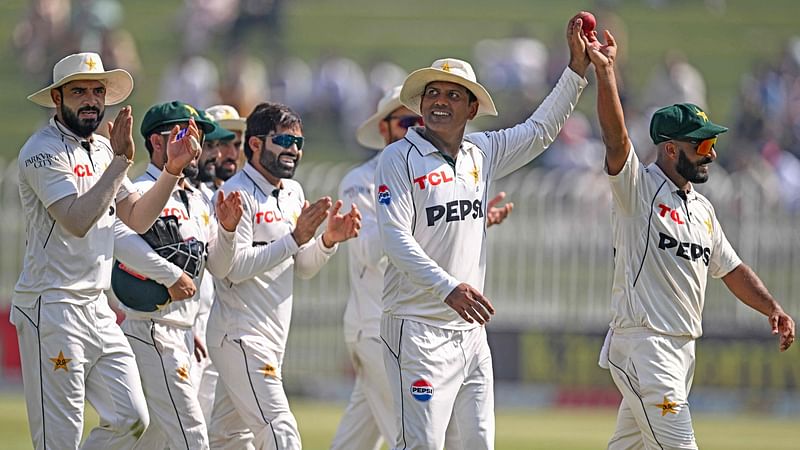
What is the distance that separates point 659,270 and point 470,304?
1422 millimetres

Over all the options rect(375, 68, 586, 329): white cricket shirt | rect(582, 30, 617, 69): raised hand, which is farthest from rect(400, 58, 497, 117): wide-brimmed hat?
rect(582, 30, 617, 69): raised hand

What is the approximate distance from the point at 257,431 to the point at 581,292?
8.83 metres

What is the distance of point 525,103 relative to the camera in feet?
75.0

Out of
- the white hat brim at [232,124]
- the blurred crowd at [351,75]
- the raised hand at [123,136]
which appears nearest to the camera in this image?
the raised hand at [123,136]

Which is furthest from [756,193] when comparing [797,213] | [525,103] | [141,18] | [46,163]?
[141,18]

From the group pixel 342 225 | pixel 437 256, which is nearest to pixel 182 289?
pixel 342 225

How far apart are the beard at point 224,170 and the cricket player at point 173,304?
90 centimetres

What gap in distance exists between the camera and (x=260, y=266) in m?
8.80

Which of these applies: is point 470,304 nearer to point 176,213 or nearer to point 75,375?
point 75,375

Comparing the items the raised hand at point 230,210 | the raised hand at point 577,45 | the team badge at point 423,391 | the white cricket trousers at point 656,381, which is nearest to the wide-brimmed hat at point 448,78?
the raised hand at point 577,45

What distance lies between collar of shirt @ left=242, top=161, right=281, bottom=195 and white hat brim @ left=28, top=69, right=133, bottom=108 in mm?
929

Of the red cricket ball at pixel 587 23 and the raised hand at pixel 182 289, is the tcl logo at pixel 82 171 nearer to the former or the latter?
the raised hand at pixel 182 289

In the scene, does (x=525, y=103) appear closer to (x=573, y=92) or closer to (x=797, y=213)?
(x=797, y=213)

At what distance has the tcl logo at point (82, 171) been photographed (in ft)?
26.0
